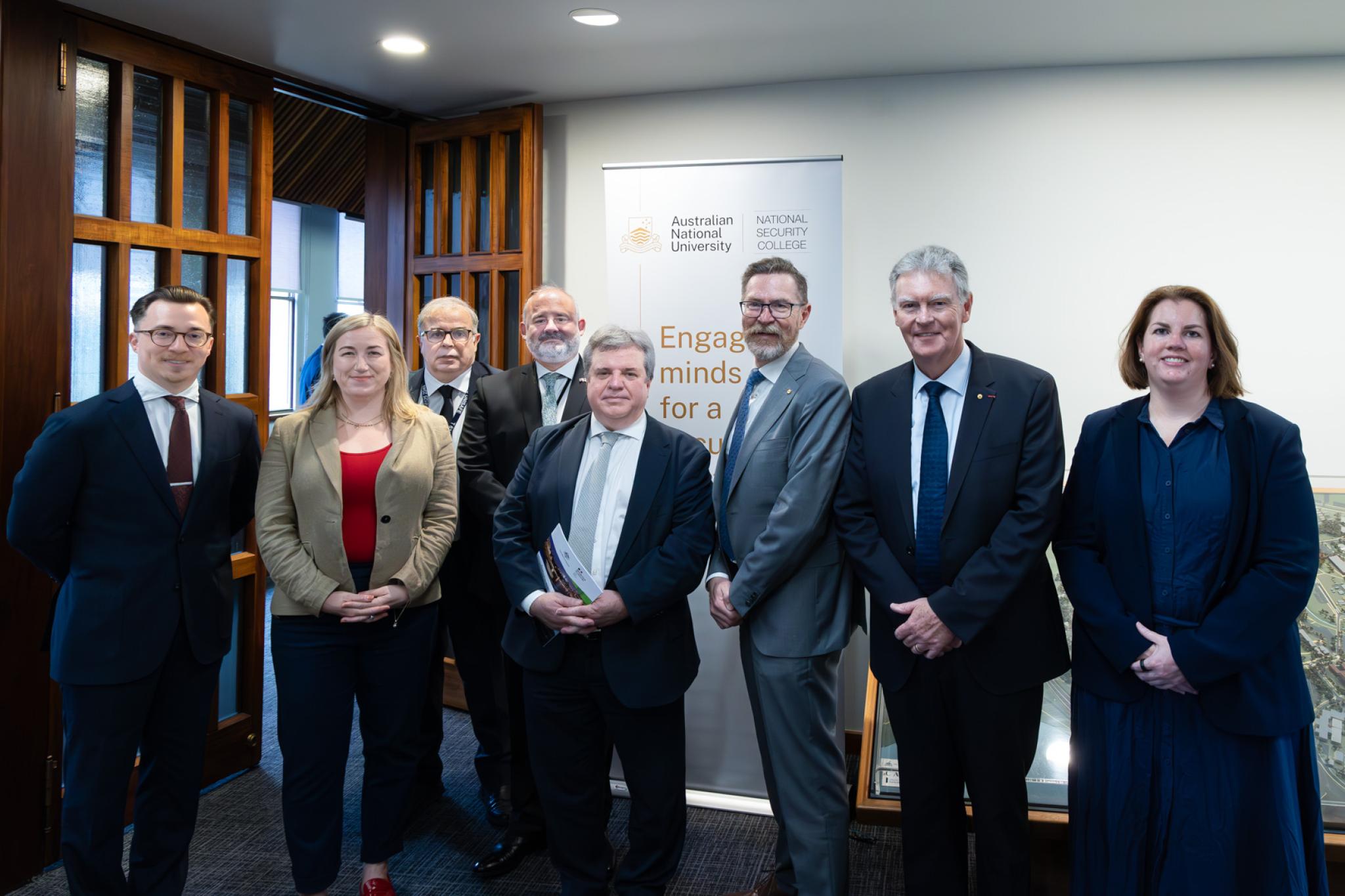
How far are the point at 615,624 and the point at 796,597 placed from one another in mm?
504

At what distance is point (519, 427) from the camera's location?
10.3ft

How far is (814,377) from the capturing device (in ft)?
8.77

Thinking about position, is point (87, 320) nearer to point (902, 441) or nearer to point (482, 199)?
point (482, 199)

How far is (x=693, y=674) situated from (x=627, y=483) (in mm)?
564

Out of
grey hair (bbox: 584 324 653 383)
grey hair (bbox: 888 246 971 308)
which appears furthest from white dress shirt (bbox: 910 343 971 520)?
grey hair (bbox: 584 324 653 383)

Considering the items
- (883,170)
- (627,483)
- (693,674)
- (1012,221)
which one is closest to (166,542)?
(627,483)

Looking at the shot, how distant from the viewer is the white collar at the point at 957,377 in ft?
7.99

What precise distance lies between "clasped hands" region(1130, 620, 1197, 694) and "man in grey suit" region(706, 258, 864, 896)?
752mm

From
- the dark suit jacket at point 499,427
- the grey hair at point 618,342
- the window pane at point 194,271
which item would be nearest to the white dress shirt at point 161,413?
the dark suit jacket at point 499,427

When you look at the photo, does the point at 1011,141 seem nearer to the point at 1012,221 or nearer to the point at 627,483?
the point at 1012,221

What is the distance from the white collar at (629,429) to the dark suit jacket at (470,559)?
0.66 m

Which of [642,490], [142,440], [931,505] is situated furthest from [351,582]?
[931,505]

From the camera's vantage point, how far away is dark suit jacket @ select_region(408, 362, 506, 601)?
10.4 ft

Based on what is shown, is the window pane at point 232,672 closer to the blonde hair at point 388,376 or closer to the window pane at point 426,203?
the blonde hair at point 388,376
